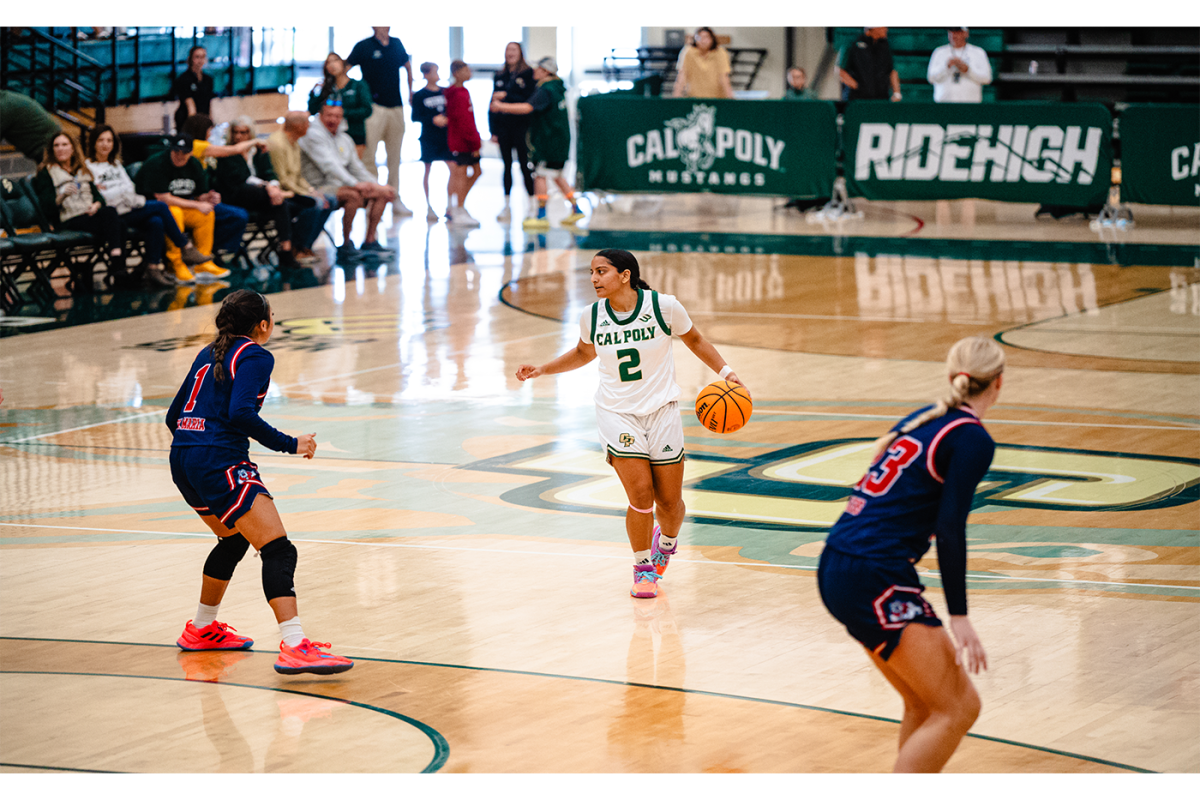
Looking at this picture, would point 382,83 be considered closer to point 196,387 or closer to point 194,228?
point 194,228

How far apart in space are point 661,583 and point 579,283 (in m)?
9.65

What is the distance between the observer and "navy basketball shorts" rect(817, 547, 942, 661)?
453 cm

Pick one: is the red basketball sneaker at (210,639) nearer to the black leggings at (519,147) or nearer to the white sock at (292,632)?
the white sock at (292,632)

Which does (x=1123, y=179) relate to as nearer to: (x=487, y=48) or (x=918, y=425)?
(x=918, y=425)

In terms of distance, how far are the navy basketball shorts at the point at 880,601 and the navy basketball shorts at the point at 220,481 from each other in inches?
104

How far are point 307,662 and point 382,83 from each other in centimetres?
1633

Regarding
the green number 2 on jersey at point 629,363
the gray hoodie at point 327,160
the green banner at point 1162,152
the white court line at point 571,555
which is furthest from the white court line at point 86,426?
the green banner at point 1162,152

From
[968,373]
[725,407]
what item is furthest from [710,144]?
[968,373]

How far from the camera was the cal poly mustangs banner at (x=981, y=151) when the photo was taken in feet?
66.5

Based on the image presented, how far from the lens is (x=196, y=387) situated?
6.28m

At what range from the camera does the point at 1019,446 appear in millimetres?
10023

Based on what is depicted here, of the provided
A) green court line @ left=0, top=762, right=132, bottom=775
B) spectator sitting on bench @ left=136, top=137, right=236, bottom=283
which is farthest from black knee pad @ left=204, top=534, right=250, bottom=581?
spectator sitting on bench @ left=136, top=137, right=236, bottom=283

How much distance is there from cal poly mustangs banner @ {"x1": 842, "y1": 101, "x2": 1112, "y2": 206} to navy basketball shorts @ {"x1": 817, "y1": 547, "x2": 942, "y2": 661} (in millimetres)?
17012

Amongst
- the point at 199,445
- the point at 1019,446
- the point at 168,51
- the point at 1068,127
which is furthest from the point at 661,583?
the point at 168,51
